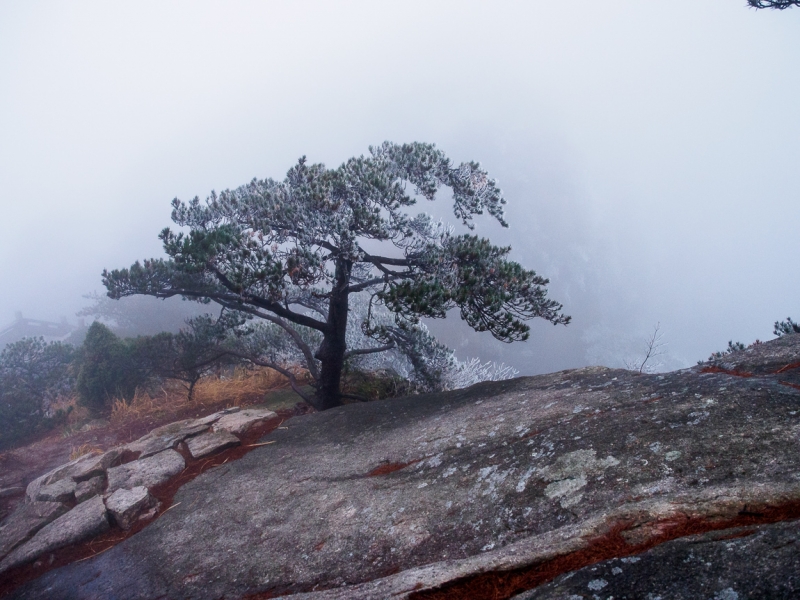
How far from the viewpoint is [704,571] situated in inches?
67.1

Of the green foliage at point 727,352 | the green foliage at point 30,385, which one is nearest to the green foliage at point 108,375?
the green foliage at point 30,385

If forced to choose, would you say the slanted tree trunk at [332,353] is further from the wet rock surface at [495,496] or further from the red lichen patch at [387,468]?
the red lichen patch at [387,468]

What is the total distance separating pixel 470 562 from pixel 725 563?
3.53 ft

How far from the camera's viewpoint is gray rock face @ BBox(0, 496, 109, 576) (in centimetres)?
412

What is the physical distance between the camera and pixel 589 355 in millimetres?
50969

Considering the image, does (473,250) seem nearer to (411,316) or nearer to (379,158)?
(411,316)

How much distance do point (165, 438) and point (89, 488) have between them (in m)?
1.19

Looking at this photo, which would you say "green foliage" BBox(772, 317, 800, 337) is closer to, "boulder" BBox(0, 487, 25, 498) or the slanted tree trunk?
the slanted tree trunk

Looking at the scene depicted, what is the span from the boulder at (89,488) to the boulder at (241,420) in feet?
4.65

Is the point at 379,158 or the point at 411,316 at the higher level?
the point at 379,158

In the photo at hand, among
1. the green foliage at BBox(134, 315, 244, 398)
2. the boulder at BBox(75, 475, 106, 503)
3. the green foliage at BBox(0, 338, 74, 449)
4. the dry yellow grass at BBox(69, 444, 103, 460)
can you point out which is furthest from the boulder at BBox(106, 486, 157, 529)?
the green foliage at BBox(0, 338, 74, 449)

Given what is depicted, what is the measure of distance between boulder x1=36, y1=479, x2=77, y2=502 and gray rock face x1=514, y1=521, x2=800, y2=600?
5.41 meters

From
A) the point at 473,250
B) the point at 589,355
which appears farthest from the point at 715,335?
the point at 473,250

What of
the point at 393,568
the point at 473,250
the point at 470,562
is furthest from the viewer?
the point at 473,250
